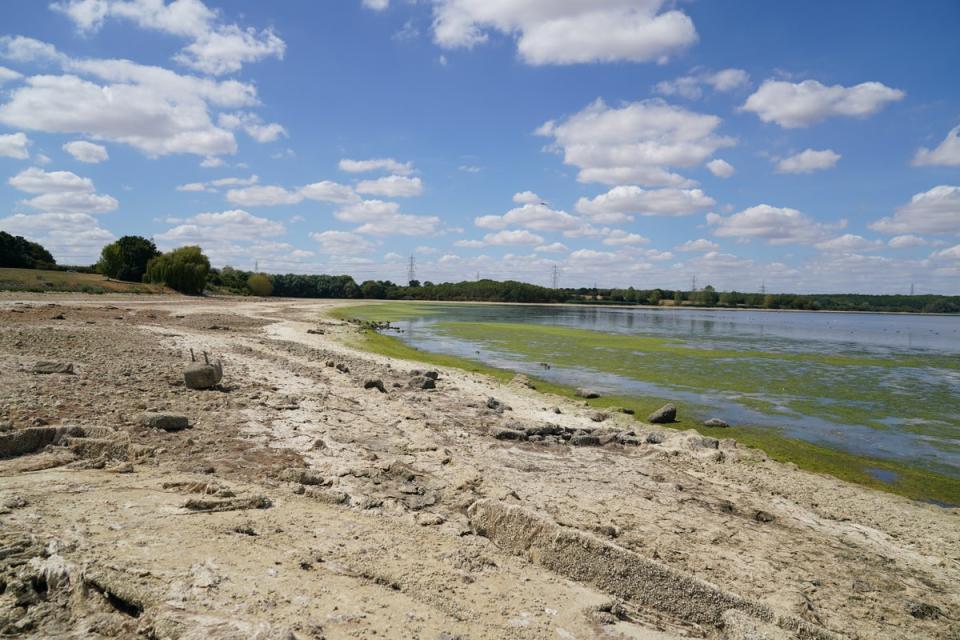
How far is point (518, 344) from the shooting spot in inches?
1529

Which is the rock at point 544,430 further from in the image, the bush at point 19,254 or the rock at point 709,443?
the bush at point 19,254

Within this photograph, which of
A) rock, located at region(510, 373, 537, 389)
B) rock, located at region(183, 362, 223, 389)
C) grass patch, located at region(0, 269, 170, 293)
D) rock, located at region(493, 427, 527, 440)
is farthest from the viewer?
grass patch, located at region(0, 269, 170, 293)

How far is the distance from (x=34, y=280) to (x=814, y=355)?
8205cm

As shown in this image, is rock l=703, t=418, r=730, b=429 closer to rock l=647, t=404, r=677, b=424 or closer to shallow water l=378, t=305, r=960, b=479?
rock l=647, t=404, r=677, b=424

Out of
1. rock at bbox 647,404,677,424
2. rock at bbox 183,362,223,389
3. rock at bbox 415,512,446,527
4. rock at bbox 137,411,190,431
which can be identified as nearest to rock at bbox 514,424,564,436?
rock at bbox 647,404,677,424

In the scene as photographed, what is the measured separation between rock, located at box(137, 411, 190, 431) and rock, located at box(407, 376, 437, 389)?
27.1 feet

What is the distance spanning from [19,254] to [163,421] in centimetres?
9233

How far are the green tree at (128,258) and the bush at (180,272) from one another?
4.79 meters

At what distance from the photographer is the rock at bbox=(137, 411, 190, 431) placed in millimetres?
8664

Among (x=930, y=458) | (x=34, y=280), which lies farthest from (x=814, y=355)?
(x=34, y=280)

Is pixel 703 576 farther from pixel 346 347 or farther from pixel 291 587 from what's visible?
Result: pixel 346 347

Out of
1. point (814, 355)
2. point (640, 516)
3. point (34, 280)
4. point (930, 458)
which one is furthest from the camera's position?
point (34, 280)

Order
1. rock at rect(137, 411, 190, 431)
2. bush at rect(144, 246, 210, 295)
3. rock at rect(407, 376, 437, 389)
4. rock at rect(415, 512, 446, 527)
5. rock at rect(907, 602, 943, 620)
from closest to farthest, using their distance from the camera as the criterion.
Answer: rock at rect(907, 602, 943, 620), rock at rect(415, 512, 446, 527), rock at rect(137, 411, 190, 431), rock at rect(407, 376, 437, 389), bush at rect(144, 246, 210, 295)

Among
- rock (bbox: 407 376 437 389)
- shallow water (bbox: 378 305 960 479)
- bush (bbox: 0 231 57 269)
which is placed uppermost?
bush (bbox: 0 231 57 269)
